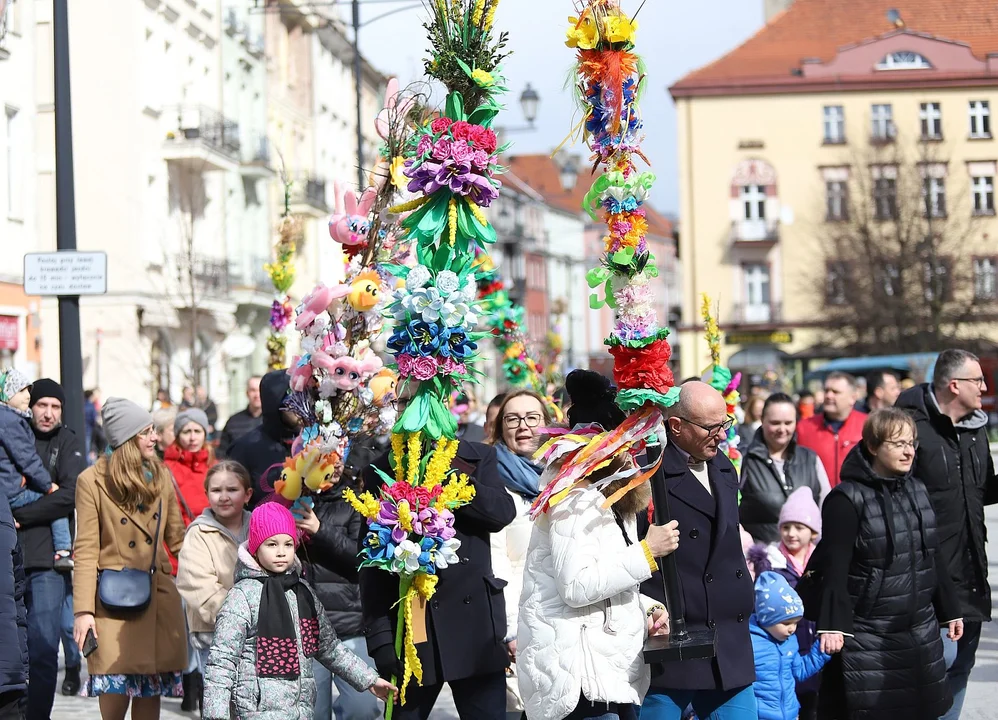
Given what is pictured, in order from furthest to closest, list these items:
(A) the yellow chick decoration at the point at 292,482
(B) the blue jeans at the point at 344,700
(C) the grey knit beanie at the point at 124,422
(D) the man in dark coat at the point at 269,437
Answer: (C) the grey knit beanie at the point at 124,422 → (D) the man in dark coat at the point at 269,437 → (B) the blue jeans at the point at 344,700 → (A) the yellow chick decoration at the point at 292,482

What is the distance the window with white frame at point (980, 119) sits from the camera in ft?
184

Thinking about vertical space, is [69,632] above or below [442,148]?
below

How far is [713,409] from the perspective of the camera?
5.56 meters

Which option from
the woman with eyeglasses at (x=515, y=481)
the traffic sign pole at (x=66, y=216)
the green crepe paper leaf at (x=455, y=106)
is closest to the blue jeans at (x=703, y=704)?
the woman with eyeglasses at (x=515, y=481)

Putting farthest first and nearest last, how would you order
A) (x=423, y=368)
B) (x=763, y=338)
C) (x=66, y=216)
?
(x=763, y=338), (x=66, y=216), (x=423, y=368)

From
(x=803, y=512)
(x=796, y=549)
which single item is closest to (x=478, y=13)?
(x=803, y=512)

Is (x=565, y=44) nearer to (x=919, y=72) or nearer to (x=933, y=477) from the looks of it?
(x=933, y=477)

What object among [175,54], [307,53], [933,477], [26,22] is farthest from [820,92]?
[933,477]

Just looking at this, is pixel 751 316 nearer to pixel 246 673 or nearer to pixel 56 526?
pixel 56 526

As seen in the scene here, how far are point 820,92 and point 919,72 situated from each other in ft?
12.0

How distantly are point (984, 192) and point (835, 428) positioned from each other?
48.0 metres

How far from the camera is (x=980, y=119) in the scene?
184 ft

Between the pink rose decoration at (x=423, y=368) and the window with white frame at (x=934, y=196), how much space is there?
142ft

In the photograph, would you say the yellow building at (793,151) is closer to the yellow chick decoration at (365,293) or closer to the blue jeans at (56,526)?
the blue jeans at (56,526)
